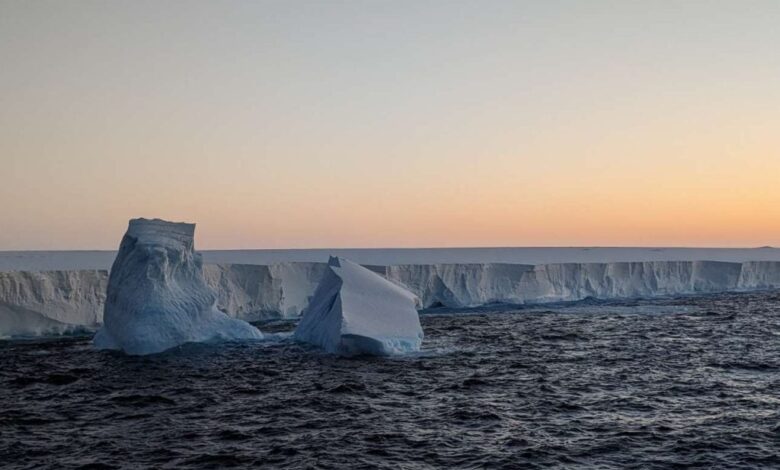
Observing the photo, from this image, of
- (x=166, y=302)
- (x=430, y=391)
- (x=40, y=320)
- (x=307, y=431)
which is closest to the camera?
(x=307, y=431)

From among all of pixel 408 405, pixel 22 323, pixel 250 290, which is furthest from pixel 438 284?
pixel 408 405

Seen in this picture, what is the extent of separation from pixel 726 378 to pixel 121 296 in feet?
50.0

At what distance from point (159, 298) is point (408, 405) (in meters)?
9.44

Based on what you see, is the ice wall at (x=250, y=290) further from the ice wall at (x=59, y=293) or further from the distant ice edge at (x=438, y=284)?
the ice wall at (x=59, y=293)

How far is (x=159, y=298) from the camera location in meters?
18.9

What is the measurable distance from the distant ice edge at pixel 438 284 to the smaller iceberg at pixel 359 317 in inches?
143

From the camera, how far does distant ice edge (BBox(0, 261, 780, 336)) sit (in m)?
23.0

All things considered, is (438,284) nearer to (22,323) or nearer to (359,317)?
(359,317)

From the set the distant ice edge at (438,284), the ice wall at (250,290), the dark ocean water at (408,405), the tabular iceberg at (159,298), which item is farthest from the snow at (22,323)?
the ice wall at (250,290)

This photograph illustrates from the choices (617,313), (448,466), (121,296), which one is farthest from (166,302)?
(617,313)

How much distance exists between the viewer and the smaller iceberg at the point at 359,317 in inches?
695

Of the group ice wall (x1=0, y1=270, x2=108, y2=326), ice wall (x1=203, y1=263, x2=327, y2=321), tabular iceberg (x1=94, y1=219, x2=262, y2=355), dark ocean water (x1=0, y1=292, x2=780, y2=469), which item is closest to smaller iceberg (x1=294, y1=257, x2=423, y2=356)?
dark ocean water (x1=0, y1=292, x2=780, y2=469)

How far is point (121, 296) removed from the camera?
19.1 m

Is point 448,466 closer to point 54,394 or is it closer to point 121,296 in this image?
point 54,394
